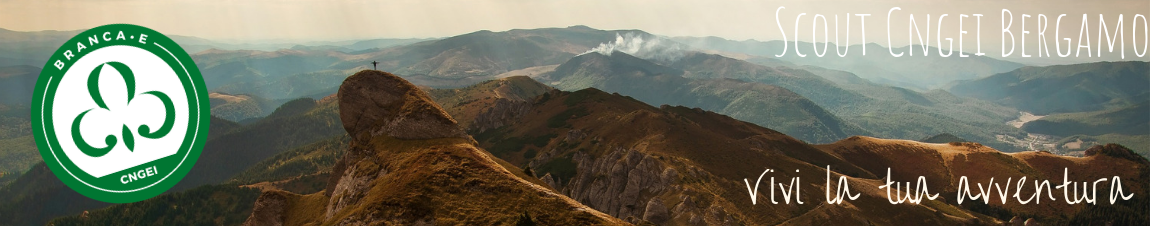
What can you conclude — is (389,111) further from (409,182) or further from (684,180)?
(684,180)

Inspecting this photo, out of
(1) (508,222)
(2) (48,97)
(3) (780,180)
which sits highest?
(2) (48,97)

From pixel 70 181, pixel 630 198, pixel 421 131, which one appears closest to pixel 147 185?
pixel 70 181

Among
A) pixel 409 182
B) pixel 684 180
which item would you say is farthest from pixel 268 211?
pixel 684 180

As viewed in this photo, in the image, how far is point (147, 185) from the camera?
285 feet

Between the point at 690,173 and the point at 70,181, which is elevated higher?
the point at 70,181

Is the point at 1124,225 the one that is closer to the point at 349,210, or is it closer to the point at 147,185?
the point at 349,210

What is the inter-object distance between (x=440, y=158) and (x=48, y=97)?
60.0 m

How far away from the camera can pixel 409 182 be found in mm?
57375

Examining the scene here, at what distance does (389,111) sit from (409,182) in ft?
74.8

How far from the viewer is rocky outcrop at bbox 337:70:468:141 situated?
71.8 m

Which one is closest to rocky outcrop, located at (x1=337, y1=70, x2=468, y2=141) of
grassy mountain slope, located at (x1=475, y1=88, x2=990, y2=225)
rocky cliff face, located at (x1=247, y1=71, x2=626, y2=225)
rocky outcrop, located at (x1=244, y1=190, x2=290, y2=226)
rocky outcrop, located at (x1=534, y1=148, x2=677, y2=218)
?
rocky cliff face, located at (x1=247, y1=71, x2=626, y2=225)

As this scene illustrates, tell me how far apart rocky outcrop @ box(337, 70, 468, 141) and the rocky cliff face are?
12 centimetres

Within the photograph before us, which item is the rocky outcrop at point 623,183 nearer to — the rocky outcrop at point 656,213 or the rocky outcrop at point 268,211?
the rocky outcrop at point 656,213

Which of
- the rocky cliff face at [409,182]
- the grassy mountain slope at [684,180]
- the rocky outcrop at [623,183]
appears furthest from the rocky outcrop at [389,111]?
the rocky outcrop at [623,183]
